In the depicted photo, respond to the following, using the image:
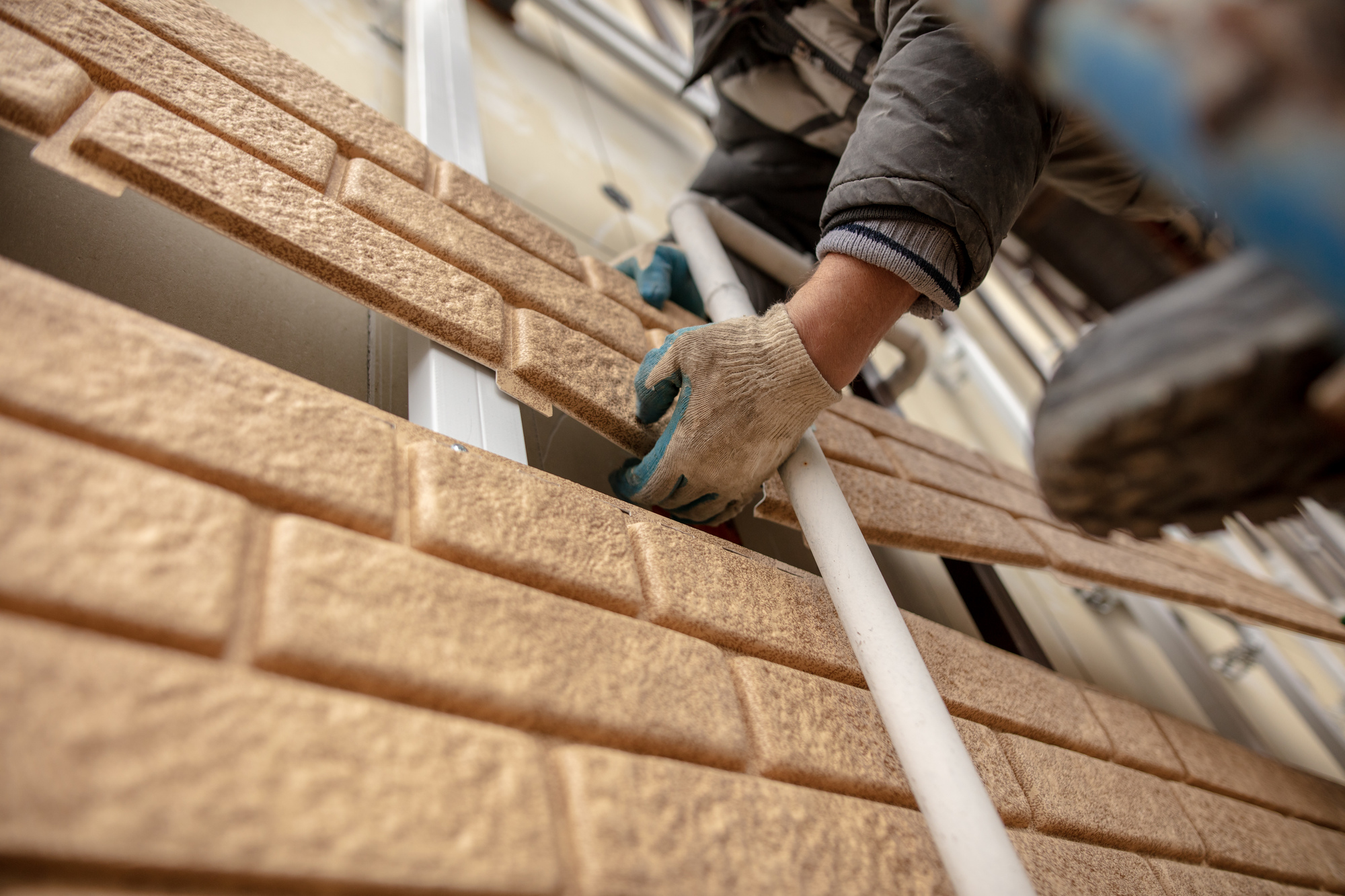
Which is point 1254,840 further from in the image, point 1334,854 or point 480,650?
point 480,650

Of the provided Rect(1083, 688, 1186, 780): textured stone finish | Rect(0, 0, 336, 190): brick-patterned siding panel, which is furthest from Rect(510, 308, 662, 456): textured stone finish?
Rect(1083, 688, 1186, 780): textured stone finish

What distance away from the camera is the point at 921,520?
1.05m

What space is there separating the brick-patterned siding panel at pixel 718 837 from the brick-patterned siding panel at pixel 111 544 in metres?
0.25

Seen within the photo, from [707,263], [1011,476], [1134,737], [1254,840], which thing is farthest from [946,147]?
[1254,840]

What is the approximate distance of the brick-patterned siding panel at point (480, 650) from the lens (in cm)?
42

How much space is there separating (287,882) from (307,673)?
0.37ft

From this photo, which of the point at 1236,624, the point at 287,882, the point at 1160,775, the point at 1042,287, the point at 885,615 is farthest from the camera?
the point at 1042,287

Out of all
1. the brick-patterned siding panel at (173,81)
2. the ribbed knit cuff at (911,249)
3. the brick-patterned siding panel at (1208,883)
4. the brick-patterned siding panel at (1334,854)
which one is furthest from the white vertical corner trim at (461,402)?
the brick-patterned siding panel at (1334,854)

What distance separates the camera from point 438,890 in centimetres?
36

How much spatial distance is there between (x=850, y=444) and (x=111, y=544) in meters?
0.98

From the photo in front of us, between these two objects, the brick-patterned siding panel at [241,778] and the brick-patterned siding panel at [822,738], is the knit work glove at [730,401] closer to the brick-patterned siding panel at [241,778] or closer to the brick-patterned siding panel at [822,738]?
Result: the brick-patterned siding panel at [822,738]

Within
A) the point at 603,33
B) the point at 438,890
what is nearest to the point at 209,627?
the point at 438,890

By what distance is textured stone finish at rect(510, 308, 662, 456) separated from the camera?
0.80 metres

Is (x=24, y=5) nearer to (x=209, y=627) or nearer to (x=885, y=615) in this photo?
(x=209, y=627)
